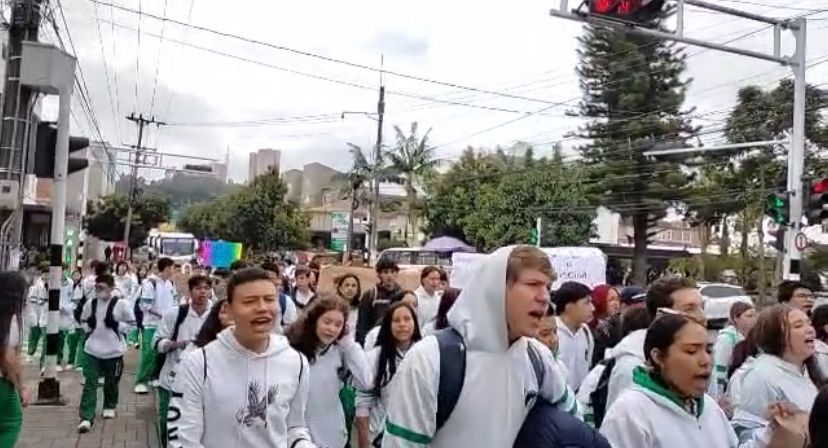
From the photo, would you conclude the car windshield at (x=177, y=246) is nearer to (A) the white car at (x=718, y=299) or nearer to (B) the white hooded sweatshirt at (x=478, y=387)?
(A) the white car at (x=718, y=299)

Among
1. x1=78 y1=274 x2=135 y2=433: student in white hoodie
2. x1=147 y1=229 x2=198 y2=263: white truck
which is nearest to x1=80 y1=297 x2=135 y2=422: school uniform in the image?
x1=78 y1=274 x2=135 y2=433: student in white hoodie

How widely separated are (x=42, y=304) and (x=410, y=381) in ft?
42.8

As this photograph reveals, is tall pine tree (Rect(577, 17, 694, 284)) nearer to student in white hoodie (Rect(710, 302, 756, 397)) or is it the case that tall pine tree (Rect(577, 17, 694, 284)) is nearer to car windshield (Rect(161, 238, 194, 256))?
car windshield (Rect(161, 238, 194, 256))

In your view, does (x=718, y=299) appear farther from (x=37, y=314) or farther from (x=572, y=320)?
(x=572, y=320)

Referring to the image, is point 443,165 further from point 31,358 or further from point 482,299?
point 482,299

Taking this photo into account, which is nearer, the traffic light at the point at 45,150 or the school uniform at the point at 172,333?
the school uniform at the point at 172,333

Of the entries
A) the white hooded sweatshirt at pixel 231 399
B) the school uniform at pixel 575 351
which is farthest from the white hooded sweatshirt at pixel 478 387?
the school uniform at pixel 575 351

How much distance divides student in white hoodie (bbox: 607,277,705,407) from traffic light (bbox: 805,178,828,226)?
10.6 meters

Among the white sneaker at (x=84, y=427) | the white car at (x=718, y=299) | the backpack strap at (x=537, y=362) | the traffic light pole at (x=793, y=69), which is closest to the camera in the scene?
the backpack strap at (x=537, y=362)

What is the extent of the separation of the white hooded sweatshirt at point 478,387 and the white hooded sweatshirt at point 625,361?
1.57m

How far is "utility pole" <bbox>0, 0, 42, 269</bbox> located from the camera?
381 inches

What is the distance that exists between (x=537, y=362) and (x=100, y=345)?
7226 millimetres

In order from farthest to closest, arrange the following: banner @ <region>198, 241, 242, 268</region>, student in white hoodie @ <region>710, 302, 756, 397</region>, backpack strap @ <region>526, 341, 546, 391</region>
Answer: banner @ <region>198, 241, 242, 268</region>
student in white hoodie @ <region>710, 302, 756, 397</region>
backpack strap @ <region>526, 341, 546, 391</region>

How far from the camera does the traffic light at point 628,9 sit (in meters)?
9.80
